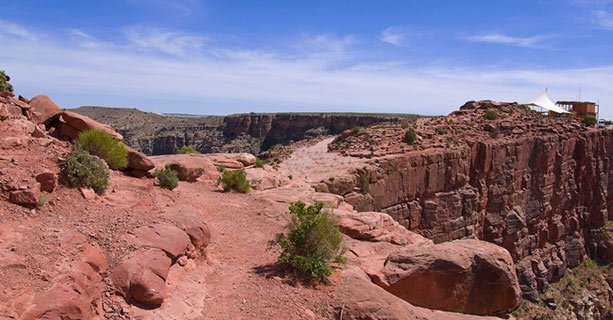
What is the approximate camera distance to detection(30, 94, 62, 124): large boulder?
36.4 ft

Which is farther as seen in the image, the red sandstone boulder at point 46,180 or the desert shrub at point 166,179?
the desert shrub at point 166,179

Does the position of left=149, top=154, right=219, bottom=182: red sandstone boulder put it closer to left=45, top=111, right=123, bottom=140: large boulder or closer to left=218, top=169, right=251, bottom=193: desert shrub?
left=218, top=169, right=251, bottom=193: desert shrub

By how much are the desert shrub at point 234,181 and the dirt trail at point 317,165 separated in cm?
420

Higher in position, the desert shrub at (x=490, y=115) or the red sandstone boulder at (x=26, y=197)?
the desert shrub at (x=490, y=115)

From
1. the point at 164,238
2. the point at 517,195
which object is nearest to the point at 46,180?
the point at 164,238

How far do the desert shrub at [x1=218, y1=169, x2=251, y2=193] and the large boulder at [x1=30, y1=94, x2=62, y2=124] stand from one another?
187 inches

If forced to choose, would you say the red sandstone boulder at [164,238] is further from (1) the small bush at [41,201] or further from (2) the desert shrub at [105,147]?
(2) the desert shrub at [105,147]

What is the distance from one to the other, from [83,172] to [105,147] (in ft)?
7.31

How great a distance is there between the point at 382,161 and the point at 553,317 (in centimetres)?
1575

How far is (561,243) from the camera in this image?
109 feet

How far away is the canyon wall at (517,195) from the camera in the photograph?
22953 millimetres

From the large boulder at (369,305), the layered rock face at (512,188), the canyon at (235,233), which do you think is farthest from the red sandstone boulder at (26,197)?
the layered rock face at (512,188)

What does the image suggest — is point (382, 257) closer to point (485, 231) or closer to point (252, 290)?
point (252, 290)

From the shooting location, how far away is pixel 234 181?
46.6 ft
